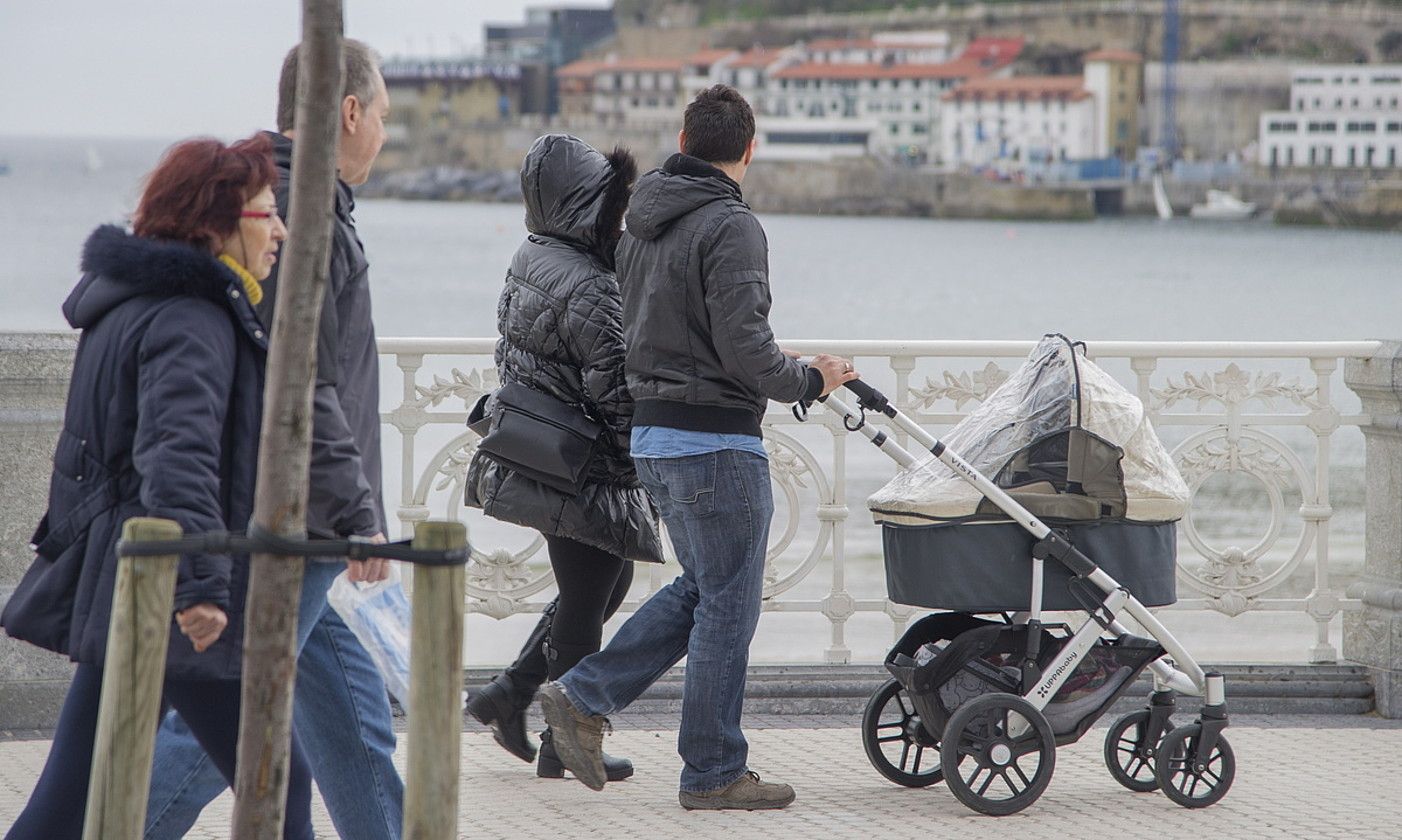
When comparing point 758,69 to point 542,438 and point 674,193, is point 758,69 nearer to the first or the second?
point 542,438

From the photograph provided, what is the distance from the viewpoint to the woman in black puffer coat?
4016 millimetres

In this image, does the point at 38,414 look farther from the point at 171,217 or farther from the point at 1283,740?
the point at 1283,740

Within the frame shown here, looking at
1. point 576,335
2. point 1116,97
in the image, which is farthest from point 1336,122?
point 576,335

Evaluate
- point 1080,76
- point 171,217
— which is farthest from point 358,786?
point 1080,76

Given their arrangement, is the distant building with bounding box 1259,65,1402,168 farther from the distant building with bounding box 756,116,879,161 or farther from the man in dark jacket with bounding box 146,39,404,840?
the man in dark jacket with bounding box 146,39,404,840

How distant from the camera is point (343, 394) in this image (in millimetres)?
2945

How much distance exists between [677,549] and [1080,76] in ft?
386

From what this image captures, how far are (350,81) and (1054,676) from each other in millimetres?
2037

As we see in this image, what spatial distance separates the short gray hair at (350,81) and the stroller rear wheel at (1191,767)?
2277 mm

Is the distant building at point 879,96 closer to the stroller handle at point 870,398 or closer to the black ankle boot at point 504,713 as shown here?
the black ankle boot at point 504,713

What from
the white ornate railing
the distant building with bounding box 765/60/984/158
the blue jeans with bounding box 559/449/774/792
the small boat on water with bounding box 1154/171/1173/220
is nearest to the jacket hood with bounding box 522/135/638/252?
the blue jeans with bounding box 559/449/774/792

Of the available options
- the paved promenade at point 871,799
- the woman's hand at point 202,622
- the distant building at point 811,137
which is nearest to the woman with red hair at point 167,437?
the woman's hand at point 202,622

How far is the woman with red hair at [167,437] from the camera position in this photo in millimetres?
2490

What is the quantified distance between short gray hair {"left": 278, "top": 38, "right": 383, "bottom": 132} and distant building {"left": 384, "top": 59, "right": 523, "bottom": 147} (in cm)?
12625
